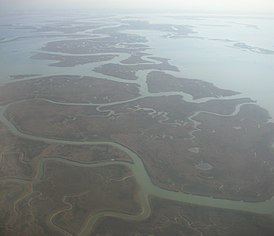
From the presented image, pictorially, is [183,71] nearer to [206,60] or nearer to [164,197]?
[206,60]

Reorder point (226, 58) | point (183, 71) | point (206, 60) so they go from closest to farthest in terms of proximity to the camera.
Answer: point (183, 71) → point (206, 60) → point (226, 58)

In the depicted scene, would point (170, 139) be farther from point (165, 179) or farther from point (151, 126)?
point (165, 179)

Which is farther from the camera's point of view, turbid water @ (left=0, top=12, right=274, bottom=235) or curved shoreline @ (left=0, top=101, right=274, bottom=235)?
turbid water @ (left=0, top=12, right=274, bottom=235)

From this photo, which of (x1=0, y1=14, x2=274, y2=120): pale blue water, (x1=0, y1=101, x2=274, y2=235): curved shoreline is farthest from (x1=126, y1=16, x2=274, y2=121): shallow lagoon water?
(x1=0, y1=101, x2=274, y2=235): curved shoreline

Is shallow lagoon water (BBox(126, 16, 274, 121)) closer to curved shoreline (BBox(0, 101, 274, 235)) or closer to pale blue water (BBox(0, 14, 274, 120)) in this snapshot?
pale blue water (BBox(0, 14, 274, 120))

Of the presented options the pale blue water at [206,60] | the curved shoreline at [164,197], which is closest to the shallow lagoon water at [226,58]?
the pale blue water at [206,60]

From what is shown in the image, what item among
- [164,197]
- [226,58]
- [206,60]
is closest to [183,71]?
[206,60]

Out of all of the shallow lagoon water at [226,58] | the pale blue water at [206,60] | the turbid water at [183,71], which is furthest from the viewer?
the pale blue water at [206,60]

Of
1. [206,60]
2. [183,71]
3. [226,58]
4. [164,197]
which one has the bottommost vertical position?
[226,58]

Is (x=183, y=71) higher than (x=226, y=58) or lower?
higher

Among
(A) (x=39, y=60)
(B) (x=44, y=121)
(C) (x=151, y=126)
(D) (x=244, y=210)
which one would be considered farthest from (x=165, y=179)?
(A) (x=39, y=60)

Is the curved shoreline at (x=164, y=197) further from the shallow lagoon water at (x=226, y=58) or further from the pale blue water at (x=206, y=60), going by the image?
the shallow lagoon water at (x=226, y=58)
